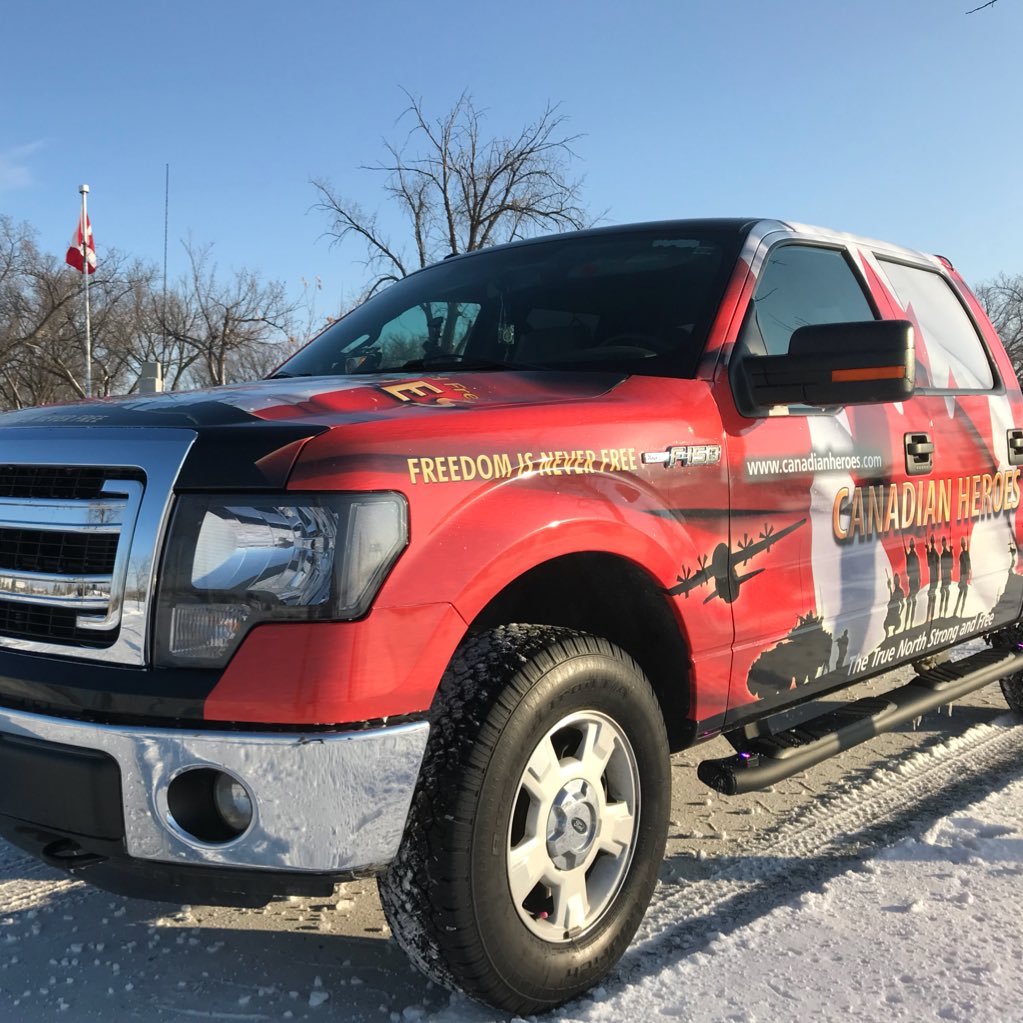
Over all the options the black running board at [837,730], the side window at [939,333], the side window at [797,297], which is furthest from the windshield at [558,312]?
the black running board at [837,730]

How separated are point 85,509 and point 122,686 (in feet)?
1.16

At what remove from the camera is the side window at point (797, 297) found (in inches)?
114

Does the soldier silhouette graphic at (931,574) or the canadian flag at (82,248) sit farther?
the canadian flag at (82,248)

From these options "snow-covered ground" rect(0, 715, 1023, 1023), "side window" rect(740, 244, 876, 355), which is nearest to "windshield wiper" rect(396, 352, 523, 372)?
"side window" rect(740, 244, 876, 355)

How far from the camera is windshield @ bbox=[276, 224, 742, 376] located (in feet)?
9.16

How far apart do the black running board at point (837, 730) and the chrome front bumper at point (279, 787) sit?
1241 millimetres

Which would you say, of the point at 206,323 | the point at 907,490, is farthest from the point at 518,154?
the point at 907,490

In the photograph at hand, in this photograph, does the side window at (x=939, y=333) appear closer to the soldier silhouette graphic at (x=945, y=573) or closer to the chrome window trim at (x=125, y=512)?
the soldier silhouette graphic at (x=945, y=573)

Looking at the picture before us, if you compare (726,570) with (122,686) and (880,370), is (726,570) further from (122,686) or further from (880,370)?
(122,686)

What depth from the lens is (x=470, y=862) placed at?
6.17 feet

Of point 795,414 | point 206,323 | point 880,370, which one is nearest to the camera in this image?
point 880,370

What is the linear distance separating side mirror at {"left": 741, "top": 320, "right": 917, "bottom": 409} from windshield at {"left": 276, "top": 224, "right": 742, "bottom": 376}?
22cm

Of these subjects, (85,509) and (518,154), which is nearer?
(85,509)

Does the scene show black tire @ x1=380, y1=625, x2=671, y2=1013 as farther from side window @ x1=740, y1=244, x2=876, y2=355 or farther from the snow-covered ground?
side window @ x1=740, y1=244, x2=876, y2=355
